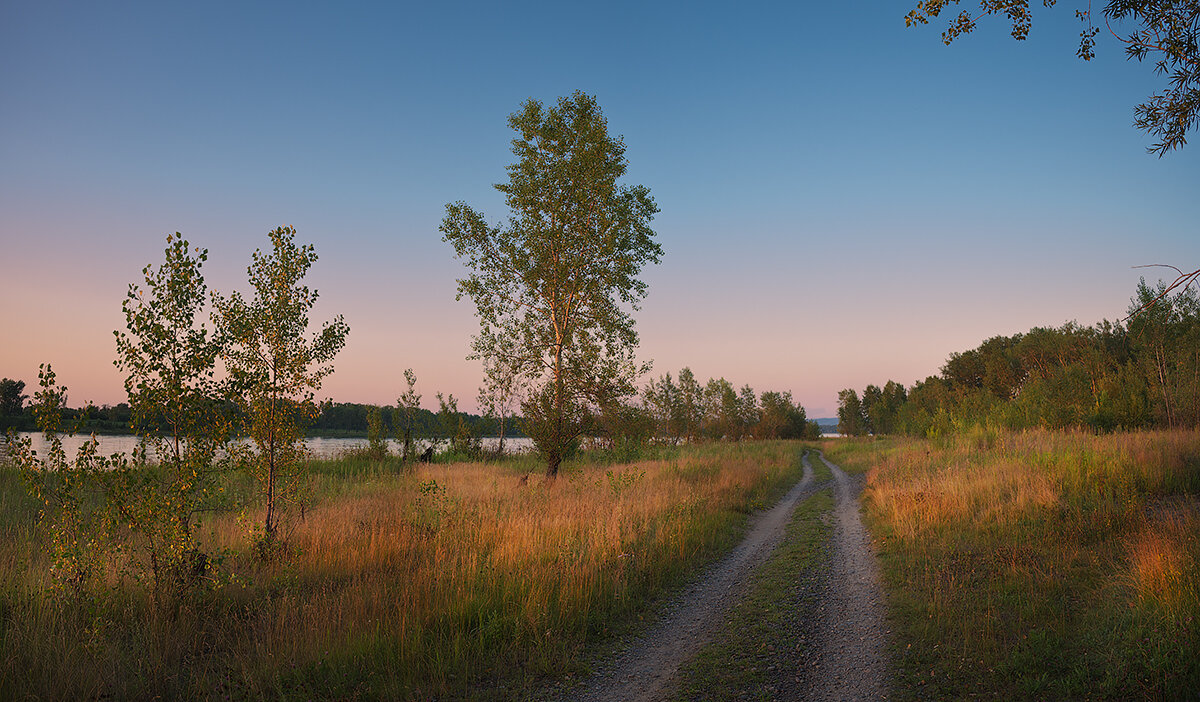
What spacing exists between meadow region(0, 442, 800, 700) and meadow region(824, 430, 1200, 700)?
12.0 feet

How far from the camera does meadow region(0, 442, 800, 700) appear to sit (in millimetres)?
4672

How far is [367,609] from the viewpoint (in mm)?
6020

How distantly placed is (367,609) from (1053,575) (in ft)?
30.8

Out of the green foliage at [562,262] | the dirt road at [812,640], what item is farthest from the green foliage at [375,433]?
the dirt road at [812,640]

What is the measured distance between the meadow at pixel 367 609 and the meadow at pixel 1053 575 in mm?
3667

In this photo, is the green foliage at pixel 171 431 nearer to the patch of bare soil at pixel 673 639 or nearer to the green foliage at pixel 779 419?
the patch of bare soil at pixel 673 639

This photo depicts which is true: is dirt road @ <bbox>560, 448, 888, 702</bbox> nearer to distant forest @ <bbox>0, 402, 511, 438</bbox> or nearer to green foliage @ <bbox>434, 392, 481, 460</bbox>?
distant forest @ <bbox>0, 402, 511, 438</bbox>

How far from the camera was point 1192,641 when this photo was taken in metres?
4.52

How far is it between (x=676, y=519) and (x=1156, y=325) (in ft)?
89.6

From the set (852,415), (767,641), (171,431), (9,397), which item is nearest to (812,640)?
(767,641)

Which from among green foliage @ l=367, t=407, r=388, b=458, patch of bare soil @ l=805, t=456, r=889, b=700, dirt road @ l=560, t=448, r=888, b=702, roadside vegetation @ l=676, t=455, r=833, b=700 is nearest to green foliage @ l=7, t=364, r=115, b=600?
dirt road @ l=560, t=448, r=888, b=702

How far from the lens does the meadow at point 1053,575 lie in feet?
15.3

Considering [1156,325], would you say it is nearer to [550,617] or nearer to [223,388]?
[550,617]

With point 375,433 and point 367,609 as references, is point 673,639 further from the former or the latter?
point 375,433
